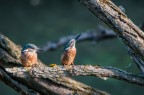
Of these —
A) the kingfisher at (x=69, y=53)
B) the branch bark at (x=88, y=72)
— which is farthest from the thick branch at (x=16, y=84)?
the kingfisher at (x=69, y=53)

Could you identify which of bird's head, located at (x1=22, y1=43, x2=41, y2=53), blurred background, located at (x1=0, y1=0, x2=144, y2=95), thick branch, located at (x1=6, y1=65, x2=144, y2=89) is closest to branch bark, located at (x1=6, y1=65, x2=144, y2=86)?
thick branch, located at (x1=6, y1=65, x2=144, y2=89)

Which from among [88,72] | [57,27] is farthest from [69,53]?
[57,27]

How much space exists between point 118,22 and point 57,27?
4101 millimetres

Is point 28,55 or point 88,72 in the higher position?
point 28,55

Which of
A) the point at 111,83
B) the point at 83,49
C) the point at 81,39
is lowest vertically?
the point at 81,39

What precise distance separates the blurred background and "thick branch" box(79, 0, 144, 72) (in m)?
3.72

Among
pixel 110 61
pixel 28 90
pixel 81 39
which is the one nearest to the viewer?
pixel 28 90

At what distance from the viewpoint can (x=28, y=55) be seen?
3461 mm

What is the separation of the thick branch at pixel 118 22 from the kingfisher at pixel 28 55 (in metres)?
0.47

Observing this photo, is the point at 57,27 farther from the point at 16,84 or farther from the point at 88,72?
the point at 88,72

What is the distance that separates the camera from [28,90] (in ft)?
12.0

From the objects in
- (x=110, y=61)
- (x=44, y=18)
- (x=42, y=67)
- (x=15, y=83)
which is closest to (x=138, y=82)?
(x=42, y=67)

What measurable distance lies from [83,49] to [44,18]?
2.25ft

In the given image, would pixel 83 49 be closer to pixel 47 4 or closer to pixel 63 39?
pixel 47 4
